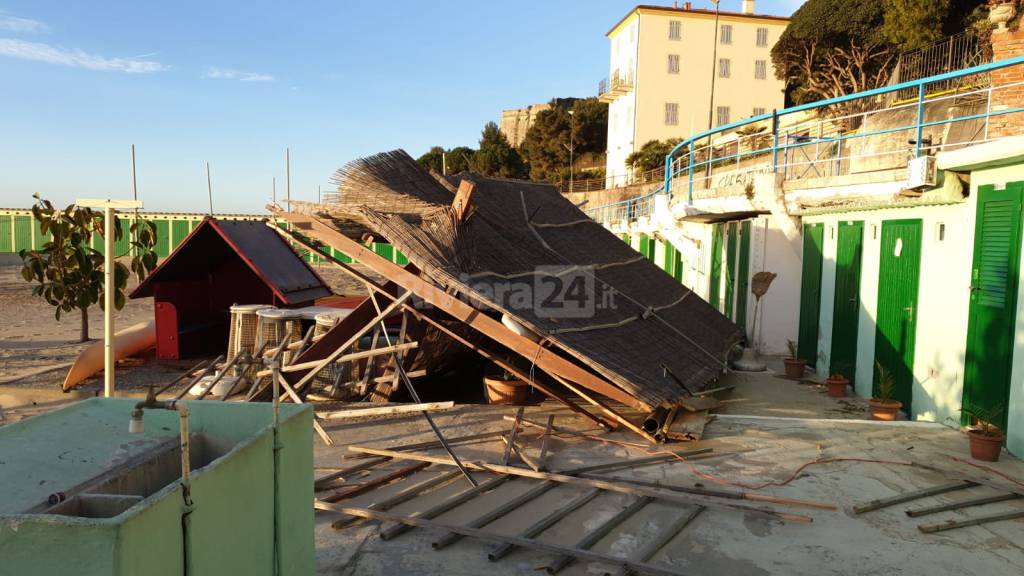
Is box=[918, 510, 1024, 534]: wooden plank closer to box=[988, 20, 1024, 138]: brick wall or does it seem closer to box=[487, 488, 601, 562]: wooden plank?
box=[487, 488, 601, 562]: wooden plank

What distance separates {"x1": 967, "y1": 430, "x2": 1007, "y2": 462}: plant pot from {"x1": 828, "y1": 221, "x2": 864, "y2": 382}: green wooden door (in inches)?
133

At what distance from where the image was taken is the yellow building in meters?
45.4

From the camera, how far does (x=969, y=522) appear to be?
15.9ft

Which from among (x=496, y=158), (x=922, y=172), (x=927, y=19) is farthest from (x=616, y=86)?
(x=922, y=172)

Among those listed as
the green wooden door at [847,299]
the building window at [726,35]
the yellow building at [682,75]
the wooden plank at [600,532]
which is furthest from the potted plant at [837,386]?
the building window at [726,35]

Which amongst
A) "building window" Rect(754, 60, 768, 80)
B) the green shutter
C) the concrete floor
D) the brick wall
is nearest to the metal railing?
the brick wall

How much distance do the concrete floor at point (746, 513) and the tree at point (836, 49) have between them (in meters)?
30.3

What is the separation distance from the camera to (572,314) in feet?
23.2

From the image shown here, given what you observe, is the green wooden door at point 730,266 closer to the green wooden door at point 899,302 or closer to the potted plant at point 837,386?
the potted plant at point 837,386

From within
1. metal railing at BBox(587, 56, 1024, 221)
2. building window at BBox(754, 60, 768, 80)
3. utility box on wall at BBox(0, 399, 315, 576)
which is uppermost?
building window at BBox(754, 60, 768, 80)

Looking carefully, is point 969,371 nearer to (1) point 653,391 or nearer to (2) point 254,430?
(1) point 653,391

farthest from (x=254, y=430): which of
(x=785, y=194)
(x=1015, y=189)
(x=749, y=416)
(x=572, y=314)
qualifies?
(x=785, y=194)

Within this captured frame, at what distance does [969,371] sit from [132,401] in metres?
7.43

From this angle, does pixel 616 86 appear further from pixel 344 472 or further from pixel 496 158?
pixel 344 472
